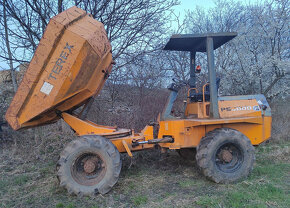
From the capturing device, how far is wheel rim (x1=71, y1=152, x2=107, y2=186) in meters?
4.21

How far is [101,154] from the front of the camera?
4.23 metres

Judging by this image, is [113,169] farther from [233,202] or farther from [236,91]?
[236,91]

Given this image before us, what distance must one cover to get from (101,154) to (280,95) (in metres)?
9.18

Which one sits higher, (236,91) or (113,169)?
(236,91)

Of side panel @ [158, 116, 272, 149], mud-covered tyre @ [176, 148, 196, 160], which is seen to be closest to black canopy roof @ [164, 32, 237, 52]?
side panel @ [158, 116, 272, 149]

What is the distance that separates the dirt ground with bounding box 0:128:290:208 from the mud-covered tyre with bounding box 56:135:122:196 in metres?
0.19

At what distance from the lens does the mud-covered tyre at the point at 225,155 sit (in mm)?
4332

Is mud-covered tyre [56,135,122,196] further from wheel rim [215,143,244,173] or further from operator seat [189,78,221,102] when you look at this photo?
operator seat [189,78,221,102]

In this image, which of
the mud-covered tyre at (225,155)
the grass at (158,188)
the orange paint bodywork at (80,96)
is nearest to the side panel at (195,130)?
the orange paint bodywork at (80,96)

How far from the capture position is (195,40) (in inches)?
197

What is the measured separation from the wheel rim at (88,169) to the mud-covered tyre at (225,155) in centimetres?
188

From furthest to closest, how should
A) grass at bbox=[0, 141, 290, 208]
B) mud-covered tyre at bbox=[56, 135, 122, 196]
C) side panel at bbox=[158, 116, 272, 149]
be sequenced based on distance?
side panel at bbox=[158, 116, 272, 149]
mud-covered tyre at bbox=[56, 135, 122, 196]
grass at bbox=[0, 141, 290, 208]

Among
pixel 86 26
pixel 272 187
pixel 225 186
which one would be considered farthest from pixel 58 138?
pixel 272 187

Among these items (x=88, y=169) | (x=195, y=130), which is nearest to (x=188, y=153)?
(x=195, y=130)
